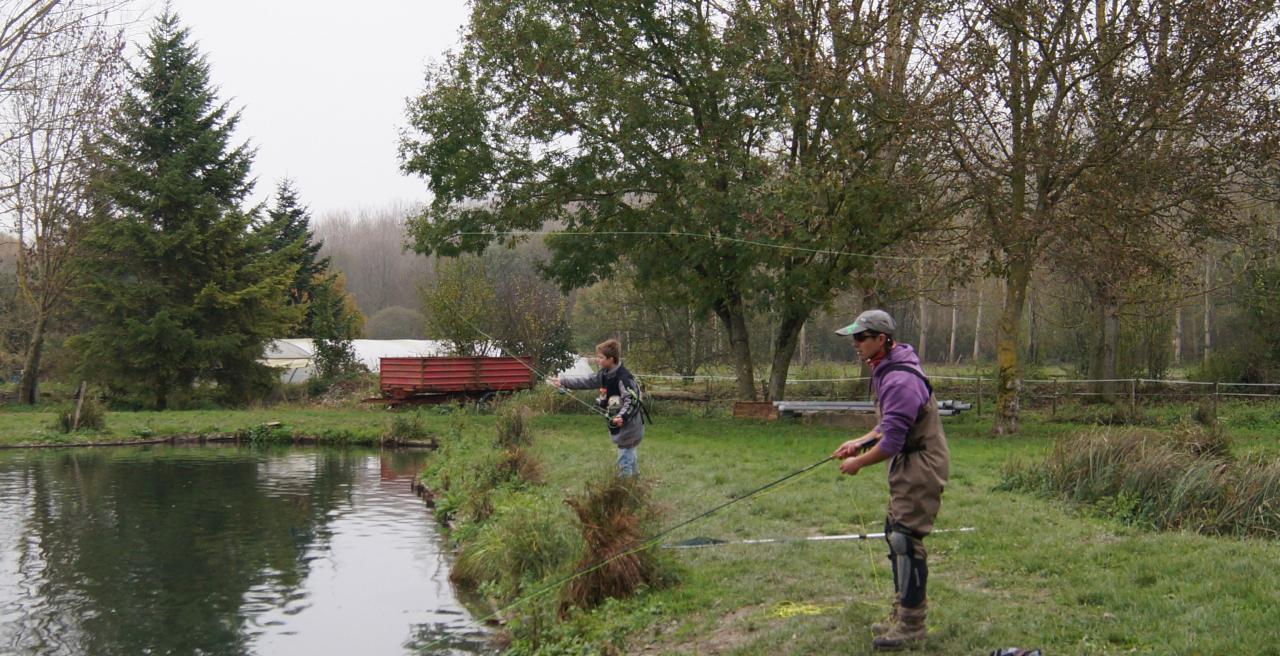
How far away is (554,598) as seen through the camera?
814 cm

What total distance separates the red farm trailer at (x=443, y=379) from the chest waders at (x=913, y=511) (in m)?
24.7

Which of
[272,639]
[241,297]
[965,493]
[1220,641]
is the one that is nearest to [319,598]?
[272,639]

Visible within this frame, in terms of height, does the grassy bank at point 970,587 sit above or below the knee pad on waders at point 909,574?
below

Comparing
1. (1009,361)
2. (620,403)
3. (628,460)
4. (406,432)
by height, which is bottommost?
(406,432)

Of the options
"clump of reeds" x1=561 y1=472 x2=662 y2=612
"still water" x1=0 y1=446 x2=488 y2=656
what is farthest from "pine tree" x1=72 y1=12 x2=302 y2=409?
"clump of reeds" x1=561 y1=472 x2=662 y2=612

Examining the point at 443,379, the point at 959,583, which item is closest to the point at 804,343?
the point at 443,379

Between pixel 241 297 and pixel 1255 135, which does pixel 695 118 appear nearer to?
pixel 1255 135

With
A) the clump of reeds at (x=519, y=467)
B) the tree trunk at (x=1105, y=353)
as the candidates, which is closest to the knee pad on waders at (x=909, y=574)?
the clump of reeds at (x=519, y=467)

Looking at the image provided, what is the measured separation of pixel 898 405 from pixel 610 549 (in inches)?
118

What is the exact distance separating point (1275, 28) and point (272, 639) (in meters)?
17.3

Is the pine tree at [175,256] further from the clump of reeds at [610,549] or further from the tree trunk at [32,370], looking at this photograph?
the clump of reeds at [610,549]

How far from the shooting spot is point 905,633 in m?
5.89

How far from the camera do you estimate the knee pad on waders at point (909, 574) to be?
586cm

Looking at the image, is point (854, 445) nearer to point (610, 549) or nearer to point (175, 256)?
point (610, 549)
